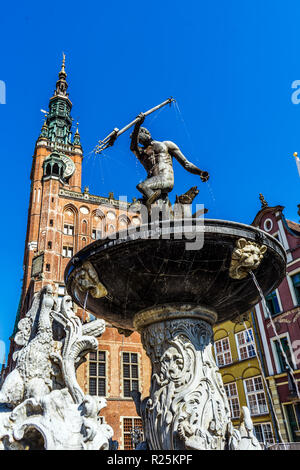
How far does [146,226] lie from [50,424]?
6.88 feet

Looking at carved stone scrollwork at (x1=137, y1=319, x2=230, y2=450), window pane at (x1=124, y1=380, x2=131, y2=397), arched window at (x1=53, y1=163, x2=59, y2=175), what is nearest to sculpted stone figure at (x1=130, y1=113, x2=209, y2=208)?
carved stone scrollwork at (x1=137, y1=319, x2=230, y2=450)

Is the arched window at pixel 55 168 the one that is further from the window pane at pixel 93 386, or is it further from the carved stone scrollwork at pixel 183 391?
the carved stone scrollwork at pixel 183 391

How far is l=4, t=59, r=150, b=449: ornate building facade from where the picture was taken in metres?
24.3

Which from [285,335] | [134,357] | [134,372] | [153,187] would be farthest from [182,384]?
[134,357]

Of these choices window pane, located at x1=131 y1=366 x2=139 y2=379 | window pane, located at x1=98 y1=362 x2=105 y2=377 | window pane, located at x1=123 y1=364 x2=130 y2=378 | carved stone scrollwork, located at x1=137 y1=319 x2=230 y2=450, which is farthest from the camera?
window pane, located at x1=131 y1=366 x2=139 y2=379

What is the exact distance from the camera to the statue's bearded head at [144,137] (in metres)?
5.54

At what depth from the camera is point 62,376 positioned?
3812 mm

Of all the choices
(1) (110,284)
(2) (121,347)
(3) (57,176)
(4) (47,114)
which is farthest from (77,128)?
(1) (110,284)

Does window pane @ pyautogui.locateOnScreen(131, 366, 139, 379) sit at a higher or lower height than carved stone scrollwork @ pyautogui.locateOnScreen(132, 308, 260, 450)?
higher

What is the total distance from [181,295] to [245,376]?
57.1 ft

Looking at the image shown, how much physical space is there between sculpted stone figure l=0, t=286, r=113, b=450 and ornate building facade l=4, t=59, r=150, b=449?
20950 millimetres

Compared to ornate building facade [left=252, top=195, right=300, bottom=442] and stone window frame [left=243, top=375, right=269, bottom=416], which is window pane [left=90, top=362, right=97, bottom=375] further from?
ornate building facade [left=252, top=195, right=300, bottom=442]
